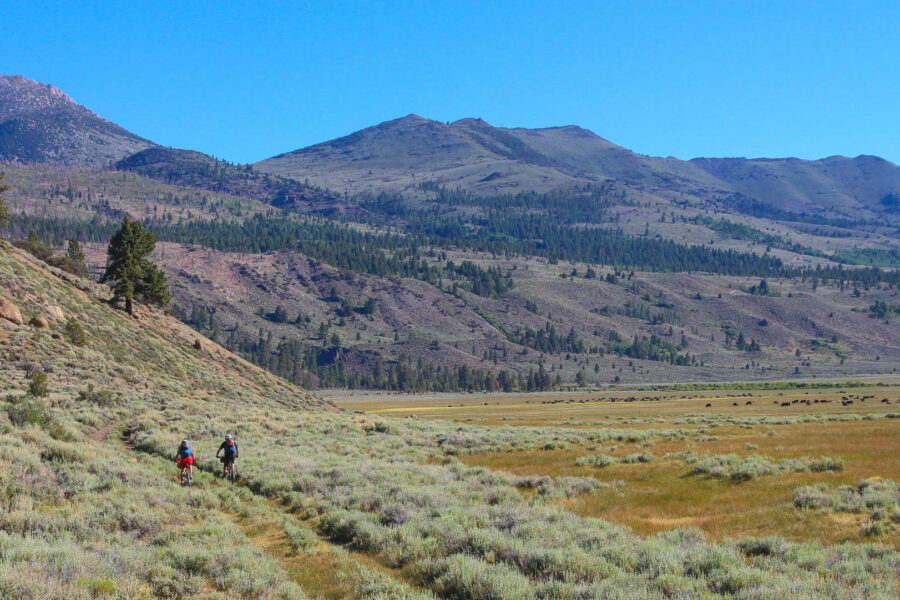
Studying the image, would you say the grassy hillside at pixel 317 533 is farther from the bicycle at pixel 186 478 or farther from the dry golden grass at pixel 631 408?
the dry golden grass at pixel 631 408

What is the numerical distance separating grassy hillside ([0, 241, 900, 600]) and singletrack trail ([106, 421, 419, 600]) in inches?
2.6

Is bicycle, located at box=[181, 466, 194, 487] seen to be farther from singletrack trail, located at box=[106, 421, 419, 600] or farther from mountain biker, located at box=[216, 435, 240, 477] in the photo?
mountain biker, located at box=[216, 435, 240, 477]

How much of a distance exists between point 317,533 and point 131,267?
50.5 metres

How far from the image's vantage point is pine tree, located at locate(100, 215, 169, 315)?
56.9 metres

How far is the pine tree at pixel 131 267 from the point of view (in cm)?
5691

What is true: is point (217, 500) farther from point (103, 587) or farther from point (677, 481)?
point (677, 481)

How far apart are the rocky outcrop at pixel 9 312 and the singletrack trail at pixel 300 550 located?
26.7 m

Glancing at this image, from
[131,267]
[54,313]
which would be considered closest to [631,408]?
[131,267]

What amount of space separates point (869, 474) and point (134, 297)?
59.4m

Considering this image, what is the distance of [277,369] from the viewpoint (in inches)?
5955

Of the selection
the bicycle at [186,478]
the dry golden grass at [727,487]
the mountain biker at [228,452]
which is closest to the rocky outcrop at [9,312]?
the mountain biker at [228,452]

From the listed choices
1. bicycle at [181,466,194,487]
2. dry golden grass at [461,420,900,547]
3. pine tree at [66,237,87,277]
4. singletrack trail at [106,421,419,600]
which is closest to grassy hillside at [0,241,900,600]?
singletrack trail at [106,421,419,600]

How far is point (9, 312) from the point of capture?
39531 mm

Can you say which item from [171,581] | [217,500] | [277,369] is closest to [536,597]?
[171,581]
